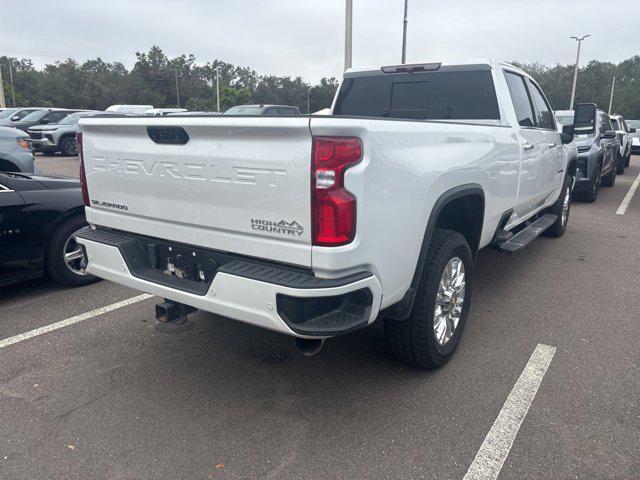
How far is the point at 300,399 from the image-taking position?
304 cm

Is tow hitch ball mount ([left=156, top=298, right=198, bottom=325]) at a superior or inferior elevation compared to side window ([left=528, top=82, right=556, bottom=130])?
inferior

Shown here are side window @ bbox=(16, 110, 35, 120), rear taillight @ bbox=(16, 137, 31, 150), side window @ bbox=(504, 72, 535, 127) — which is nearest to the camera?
side window @ bbox=(504, 72, 535, 127)

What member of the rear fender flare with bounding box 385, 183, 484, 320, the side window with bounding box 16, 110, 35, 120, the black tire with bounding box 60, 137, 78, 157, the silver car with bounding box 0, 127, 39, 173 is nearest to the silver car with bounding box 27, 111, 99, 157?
the black tire with bounding box 60, 137, 78, 157

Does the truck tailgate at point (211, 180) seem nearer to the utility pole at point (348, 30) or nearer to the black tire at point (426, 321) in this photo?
the black tire at point (426, 321)

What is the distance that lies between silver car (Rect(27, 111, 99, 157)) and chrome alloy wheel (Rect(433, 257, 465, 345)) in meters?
16.8

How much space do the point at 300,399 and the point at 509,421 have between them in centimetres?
116

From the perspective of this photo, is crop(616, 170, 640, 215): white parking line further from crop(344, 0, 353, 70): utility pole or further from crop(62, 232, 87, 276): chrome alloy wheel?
crop(62, 232, 87, 276): chrome alloy wheel

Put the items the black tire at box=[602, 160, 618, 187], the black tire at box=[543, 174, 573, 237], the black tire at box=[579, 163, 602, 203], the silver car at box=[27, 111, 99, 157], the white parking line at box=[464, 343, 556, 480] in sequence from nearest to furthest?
the white parking line at box=[464, 343, 556, 480], the black tire at box=[543, 174, 573, 237], the black tire at box=[579, 163, 602, 203], the black tire at box=[602, 160, 618, 187], the silver car at box=[27, 111, 99, 157]

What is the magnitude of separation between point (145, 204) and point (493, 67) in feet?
9.72

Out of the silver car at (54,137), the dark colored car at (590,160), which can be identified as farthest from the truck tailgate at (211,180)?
the silver car at (54,137)

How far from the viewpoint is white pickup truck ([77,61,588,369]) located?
7.49ft

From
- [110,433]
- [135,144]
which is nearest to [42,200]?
[135,144]

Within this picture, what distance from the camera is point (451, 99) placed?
4.42 metres

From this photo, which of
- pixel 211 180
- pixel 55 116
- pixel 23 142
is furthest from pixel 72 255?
Answer: pixel 55 116
